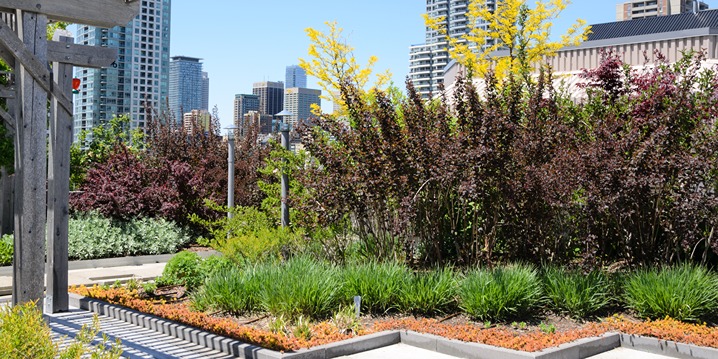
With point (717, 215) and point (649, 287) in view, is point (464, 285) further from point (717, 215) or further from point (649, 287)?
point (717, 215)

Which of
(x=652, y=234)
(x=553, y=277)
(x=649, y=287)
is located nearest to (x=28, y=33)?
(x=553, y=277)

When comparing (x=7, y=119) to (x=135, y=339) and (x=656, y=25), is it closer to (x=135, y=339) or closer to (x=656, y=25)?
(x=135, y=339)

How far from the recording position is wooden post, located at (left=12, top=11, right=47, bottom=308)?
6.86 metres

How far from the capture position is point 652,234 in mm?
9828

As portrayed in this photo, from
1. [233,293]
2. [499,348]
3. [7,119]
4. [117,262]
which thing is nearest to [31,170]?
[233,293]

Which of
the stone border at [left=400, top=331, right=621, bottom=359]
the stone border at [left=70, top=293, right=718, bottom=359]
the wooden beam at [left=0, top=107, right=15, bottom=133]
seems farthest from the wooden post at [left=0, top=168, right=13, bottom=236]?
the stone border at [left=400, top=331, right=621, bottom=359]

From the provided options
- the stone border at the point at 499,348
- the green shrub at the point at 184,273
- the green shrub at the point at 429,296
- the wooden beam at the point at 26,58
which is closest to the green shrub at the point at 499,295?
the green shrub at the point at 429,296

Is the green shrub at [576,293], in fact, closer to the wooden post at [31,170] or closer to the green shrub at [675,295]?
the green shrub at [675,295]

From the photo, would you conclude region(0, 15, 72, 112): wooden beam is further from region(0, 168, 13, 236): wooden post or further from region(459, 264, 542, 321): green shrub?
region(0, 168, 13, 236): wooden post

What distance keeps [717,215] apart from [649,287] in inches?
60.6

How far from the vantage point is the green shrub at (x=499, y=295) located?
8211 mm

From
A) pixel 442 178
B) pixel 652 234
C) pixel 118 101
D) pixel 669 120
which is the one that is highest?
pixel 118 101

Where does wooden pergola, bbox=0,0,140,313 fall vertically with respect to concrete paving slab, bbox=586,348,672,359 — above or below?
above

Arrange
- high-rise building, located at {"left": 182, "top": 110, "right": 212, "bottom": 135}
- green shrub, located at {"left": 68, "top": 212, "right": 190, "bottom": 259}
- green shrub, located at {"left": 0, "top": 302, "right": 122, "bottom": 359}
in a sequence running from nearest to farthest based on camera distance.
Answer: green shrub, located at {"left": 0, "top": 302, "right": 122, "bottom": 359}, green shrub, located at {"left": 68, "top": 212, "right": 190, "bottom": 259}, high-rise building, located at {"left": 182, "top": 110, "right": 212, "bottom": 135}
